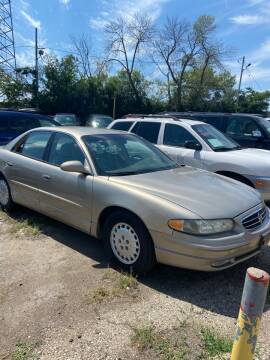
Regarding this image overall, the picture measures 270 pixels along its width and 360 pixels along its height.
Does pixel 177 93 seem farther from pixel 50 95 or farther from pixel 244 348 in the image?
pixel 244 348

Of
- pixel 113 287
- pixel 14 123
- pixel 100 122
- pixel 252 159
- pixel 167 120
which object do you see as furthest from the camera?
pixel 100 122

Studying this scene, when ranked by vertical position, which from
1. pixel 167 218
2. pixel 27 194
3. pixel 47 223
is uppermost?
pixel 167 218

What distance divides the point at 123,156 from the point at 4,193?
7.57 ft

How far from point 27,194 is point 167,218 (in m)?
2.54

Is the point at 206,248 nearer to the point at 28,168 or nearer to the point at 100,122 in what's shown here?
the point at 28,168

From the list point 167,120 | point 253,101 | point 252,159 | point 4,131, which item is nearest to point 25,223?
point 167,120

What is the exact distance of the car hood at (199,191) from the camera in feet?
11.8

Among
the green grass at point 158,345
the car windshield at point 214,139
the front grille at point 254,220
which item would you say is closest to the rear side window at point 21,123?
the car windshield at point 214,139

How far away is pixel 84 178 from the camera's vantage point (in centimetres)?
432

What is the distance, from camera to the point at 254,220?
151 inches

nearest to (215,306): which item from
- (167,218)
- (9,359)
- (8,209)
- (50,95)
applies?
(167,218)

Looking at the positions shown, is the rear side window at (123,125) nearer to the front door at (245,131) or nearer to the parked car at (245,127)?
the parked car at (245,127)

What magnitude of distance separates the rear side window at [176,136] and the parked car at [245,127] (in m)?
2.10

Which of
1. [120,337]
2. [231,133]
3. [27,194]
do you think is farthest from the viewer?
[231,133]
